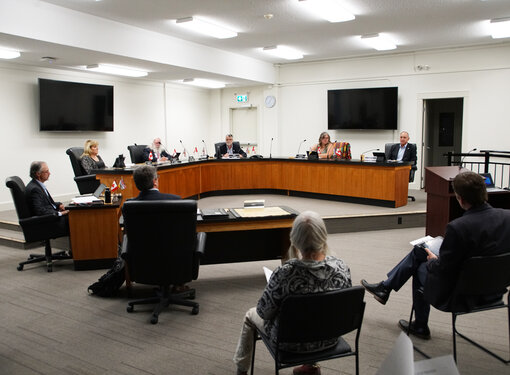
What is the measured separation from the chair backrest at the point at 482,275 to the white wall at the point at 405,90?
24.5 ft

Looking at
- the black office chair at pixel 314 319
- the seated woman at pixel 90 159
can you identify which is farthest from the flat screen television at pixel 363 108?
the black office chair at pixel 314 319

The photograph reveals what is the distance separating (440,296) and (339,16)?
17.5 ft

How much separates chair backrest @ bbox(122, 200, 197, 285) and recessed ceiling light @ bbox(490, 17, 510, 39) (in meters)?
6.60

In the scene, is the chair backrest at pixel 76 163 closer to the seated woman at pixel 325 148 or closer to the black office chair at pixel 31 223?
the black office chair at pixel 31 223

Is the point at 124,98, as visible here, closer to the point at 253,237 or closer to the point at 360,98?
the point at 360,98

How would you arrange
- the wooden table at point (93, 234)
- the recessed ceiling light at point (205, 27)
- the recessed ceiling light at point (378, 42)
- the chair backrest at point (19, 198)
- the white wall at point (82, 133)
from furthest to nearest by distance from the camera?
the recessed ceiling light at point (378, 42), the white wall at point (82, 133), the recessed ceiling light at point (205, 27), the wooden table at point (93, 234), the chair backrest at point (19, 198)

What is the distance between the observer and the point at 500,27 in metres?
7.66

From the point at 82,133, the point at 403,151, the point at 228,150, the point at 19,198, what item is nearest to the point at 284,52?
the point at 228,150

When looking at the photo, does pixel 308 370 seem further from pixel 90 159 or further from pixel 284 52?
pixel 284 52

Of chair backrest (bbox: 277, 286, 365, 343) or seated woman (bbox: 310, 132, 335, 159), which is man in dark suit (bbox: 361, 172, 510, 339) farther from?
seated woman (bbox: 310, 132, 335, 159)

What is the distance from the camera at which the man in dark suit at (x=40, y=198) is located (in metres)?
4.88

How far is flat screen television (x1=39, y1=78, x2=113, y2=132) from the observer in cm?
852

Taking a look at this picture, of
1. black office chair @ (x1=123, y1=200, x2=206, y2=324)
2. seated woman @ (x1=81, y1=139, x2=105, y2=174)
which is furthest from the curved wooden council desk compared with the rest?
black office chair @ (x1=123, y1=200, x2=206, y2=324)

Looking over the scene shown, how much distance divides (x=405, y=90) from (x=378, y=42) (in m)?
1.67
